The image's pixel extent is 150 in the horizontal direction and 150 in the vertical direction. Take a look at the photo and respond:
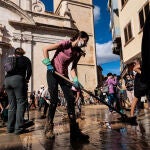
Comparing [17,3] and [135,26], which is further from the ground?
[17,3]

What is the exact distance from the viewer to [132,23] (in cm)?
1691

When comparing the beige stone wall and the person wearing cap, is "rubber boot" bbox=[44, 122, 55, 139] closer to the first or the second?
the person wearing cap

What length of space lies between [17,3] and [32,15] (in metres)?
1.88

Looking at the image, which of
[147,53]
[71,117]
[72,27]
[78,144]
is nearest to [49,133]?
[71,117]

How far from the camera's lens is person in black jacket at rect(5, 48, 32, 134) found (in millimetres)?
5345

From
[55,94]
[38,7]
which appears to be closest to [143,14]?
[55,94]

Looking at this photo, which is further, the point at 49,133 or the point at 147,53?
the point at 49,133

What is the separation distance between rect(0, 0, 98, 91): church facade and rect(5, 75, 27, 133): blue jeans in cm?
1910

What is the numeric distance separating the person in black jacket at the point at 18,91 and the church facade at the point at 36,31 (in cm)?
1908

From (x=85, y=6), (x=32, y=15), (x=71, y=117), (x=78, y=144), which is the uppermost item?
(x=85, y=6)

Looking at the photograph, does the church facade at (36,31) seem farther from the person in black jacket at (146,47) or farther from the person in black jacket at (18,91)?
the person in black jacket at (146,47)

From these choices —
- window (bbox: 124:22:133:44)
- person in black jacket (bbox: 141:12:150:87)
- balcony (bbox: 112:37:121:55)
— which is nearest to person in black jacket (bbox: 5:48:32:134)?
person in black jacket (bbox: 141:12:150:87)

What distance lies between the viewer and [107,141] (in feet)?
12.6

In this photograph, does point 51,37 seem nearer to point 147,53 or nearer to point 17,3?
point 17,3
